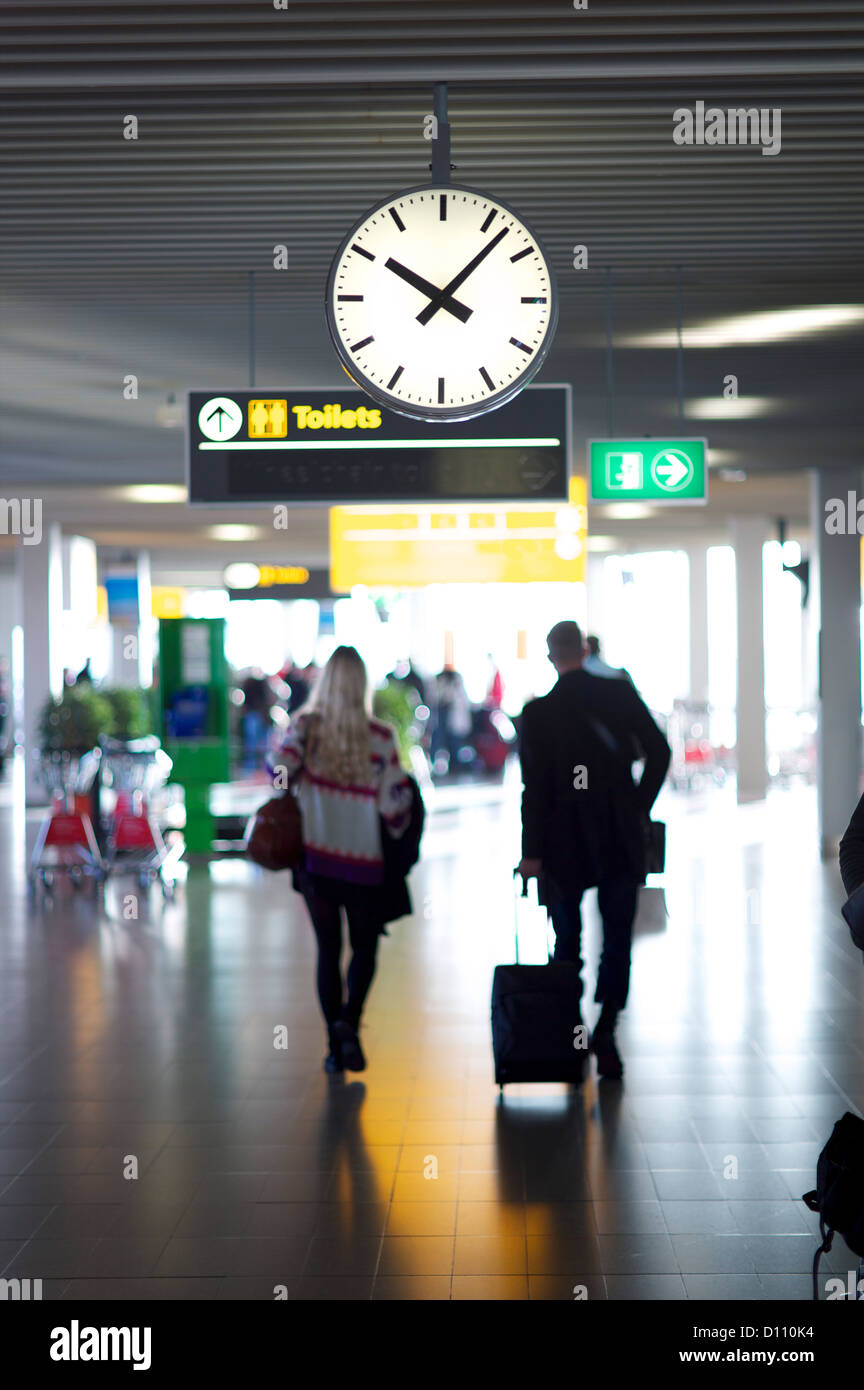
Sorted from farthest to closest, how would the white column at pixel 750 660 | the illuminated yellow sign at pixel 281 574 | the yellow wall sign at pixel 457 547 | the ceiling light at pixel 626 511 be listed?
1. the illuminated yellow sign at pixel 281 574
2. the white column at pixel 750 660
3. the ceiling light at pixel 626 511
4. the yellow wall sign at pixel 457 547

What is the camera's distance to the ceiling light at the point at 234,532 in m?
19.2

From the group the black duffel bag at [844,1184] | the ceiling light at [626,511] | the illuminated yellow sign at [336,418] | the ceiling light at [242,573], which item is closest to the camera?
the black duffel bag at [844,1184]

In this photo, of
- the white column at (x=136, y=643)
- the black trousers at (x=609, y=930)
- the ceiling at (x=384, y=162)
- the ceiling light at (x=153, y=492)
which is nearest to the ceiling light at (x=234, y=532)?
the white column at (x=136, y=643)

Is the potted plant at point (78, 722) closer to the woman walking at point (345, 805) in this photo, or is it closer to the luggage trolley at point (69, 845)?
the luggage trolley at point (69, 845)

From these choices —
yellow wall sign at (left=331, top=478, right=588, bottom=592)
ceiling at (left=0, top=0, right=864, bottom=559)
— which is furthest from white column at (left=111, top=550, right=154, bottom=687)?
ceiling at (left=0, top=0, right=864, bottom=559)

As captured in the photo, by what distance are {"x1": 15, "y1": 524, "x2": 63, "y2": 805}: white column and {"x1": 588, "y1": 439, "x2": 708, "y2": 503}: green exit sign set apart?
953 centimetres

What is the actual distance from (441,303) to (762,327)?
4108 millimetres

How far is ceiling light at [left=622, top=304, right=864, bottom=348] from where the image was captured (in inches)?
279

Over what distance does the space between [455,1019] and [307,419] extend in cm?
270

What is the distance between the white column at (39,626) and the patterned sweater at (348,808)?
10219 millimetres

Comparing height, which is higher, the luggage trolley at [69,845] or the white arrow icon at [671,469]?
the white arrow icon at [671,469]

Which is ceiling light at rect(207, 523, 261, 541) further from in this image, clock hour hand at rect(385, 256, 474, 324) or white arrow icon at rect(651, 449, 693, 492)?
clock hour hand at rect(385, 256, 474, 324)

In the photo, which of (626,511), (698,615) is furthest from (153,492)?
(698,615)
